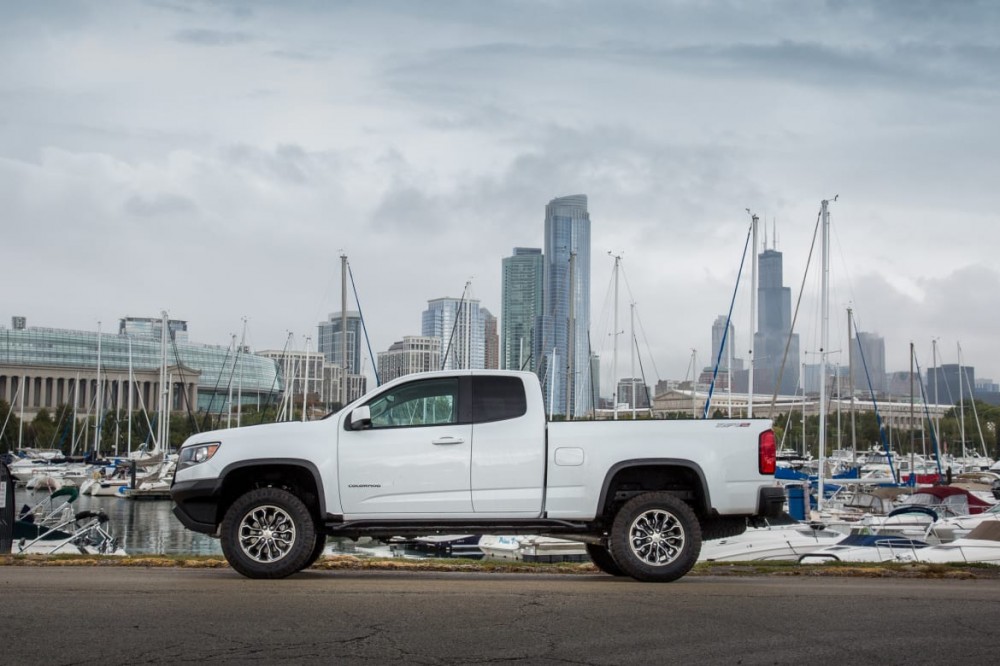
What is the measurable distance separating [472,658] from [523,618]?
5.36 ft

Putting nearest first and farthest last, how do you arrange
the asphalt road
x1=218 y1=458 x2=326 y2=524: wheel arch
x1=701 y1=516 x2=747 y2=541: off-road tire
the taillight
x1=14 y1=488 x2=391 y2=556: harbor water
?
the asphalt road, x1=218 y1=458 x2=326 y2=524: wheel arch, the taillight, x1=701 y1=516 x2=747 y2=541: off-road tire, x1=14 y1=488 x2=391 y2=556: harbor water

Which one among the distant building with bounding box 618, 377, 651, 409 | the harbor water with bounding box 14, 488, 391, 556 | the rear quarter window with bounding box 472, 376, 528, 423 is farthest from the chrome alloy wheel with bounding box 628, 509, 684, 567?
the distant building with bounding box 618, 377, 651, 409

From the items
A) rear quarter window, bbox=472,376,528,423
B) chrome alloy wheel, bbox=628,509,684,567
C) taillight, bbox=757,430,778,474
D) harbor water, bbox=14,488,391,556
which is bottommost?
harbor water, bbox=14,488,391,556

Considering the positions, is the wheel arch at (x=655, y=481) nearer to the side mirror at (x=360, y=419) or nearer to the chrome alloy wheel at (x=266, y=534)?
the side mirror at (x=360, y=419)

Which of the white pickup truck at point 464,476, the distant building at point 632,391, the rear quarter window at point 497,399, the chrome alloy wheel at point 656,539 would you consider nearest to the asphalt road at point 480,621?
the chrome alloy wheel at point 656,539

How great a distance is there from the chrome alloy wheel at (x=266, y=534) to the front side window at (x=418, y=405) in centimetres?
140

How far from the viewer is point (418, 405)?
12.3 meters

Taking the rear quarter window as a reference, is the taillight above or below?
below

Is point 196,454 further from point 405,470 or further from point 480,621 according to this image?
point 480,621

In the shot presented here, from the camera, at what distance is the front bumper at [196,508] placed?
12.2 m

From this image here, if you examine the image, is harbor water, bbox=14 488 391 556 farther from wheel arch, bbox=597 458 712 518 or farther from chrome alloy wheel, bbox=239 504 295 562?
wheel arch, bbox=597 458 712 518

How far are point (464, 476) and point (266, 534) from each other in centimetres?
217

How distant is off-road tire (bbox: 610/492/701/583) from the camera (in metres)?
12.0

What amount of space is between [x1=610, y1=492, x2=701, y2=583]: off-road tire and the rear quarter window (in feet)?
5.13
